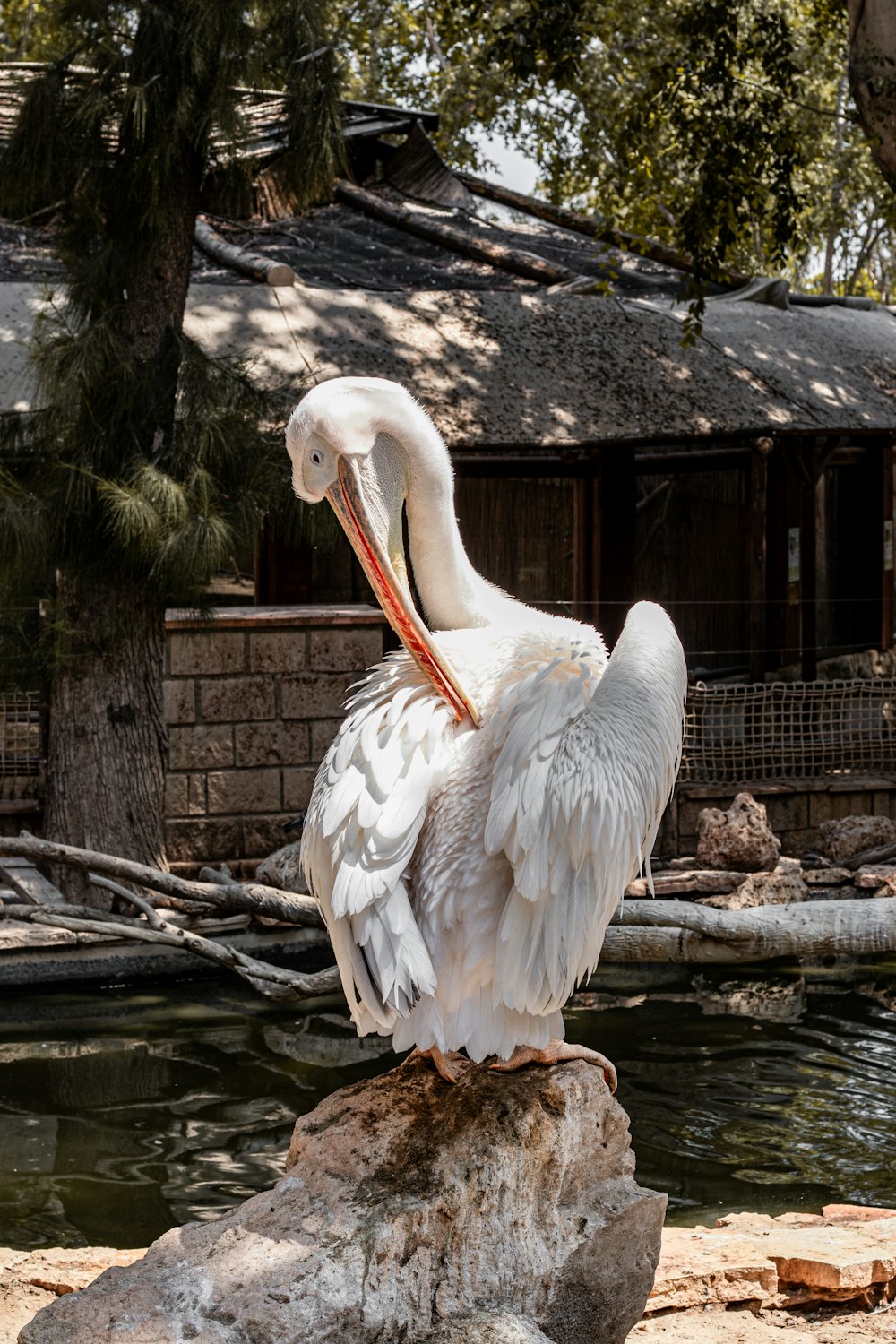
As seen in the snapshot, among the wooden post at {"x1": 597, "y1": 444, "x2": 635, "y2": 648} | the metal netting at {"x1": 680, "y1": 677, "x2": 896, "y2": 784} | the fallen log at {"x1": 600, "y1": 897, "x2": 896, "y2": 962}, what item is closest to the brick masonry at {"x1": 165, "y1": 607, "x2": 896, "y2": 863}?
the metal netting at {"x1": 680, "y1": 677, "x2": 896, "y2": 784}

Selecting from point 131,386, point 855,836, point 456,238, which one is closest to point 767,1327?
point 131,386

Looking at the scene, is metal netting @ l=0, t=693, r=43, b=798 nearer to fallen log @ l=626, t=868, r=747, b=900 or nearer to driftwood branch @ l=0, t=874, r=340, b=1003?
driftwood branch @ l=0, t=874, r=340, b=1003

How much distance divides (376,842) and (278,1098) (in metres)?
2.96

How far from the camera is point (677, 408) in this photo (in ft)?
30.9

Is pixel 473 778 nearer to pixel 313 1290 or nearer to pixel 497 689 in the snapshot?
pixel 497 689

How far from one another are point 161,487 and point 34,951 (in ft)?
7.05

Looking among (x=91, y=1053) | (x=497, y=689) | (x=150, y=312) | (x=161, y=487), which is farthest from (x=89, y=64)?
(x=497, y=689)

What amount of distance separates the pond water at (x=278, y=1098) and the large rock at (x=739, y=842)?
37.5 inches

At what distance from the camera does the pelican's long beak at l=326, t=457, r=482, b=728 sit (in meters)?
3.14

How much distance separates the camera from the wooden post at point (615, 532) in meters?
10.4

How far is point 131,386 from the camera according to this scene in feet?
22.6

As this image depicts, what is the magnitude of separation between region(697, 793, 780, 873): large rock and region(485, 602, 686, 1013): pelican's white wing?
4.72 metres

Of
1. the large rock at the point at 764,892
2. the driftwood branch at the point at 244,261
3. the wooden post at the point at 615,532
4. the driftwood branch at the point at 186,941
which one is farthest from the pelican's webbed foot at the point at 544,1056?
the driftwood branch at the point at 244,261

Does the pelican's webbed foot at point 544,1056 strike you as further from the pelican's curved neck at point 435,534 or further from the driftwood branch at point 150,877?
the driftwood branch at point 150,877
